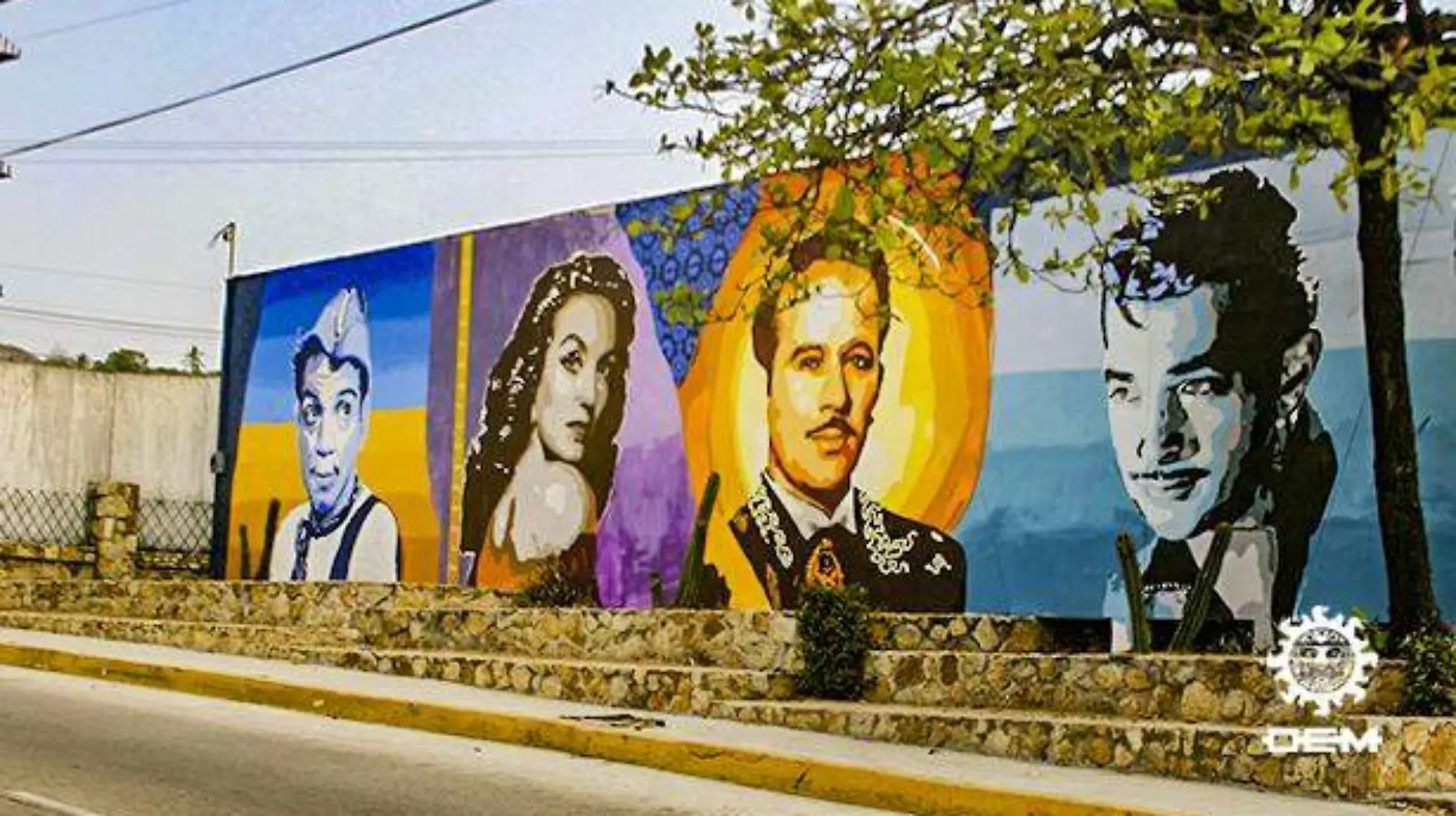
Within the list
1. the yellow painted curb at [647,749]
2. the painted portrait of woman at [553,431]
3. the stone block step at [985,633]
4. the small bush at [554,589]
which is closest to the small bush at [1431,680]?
the yellow painted curb at [647,749]

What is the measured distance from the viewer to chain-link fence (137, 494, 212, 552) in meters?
31.7

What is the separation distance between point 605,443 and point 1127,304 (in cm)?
759

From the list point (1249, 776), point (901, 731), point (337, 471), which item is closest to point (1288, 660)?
point (1249, 776)

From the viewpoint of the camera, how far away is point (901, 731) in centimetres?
1316

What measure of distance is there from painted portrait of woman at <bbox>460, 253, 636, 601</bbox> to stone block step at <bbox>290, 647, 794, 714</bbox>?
162 inches

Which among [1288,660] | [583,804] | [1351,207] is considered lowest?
[583,804]

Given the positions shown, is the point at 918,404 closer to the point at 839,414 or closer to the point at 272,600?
the point at 839,414

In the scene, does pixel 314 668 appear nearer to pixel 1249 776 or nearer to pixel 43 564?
pixel 1249 776

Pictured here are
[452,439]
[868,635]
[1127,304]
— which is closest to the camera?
[868,635]

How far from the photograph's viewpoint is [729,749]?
1211 cm

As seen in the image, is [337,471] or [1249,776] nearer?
[1249,776]

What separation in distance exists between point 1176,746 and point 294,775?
5477 mm

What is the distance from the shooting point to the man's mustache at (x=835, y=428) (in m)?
19.4

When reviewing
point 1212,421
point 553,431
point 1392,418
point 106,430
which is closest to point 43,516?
point 106,430
